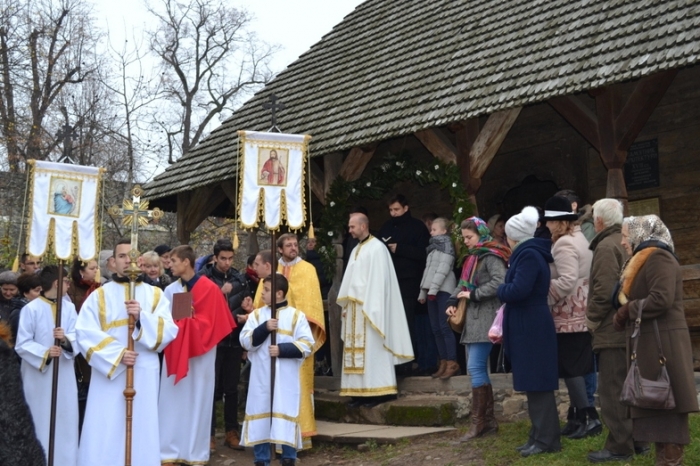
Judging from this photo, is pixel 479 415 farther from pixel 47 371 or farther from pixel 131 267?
pixel 47 371

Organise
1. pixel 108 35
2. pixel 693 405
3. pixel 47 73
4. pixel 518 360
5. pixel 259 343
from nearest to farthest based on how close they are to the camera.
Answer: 1. pixel 693 405
2. pixel 518 360
3. pixel 259 343
4. pixel 47 73
5. pixel 108 35

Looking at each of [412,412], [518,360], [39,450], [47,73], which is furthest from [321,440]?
[47,73]

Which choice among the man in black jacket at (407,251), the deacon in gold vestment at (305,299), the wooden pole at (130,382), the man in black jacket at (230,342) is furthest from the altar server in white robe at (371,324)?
the wooden pole at (130,382)

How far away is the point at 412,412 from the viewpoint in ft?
28.9

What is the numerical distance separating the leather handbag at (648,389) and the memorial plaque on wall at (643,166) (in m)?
4.37

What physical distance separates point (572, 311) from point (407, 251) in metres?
2.86

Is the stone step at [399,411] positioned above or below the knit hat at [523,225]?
below

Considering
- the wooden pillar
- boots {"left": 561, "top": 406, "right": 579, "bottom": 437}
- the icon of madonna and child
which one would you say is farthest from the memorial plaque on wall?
the icon of madonna and child

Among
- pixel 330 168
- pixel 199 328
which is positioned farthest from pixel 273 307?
pixel 330 168

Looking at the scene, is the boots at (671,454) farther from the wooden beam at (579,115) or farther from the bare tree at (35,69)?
the bare tree at (35,69)

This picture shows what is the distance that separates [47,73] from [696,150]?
18.5m

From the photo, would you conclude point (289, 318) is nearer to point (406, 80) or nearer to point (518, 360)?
point (518, 360)

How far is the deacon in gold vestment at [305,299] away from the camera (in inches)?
341

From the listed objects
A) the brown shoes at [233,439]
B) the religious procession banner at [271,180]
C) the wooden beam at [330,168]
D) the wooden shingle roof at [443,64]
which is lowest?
the brown shoes at [233,439]
